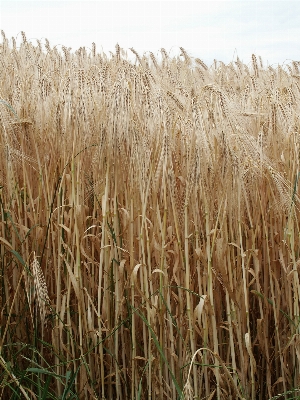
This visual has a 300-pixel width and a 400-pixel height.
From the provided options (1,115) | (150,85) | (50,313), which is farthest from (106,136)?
(50,313)

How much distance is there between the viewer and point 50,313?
1589 mm

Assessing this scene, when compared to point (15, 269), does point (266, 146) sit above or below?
above

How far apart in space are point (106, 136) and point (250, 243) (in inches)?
24.1

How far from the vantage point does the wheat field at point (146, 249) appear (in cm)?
143

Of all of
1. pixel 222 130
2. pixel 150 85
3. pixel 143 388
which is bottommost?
pixel 143 388

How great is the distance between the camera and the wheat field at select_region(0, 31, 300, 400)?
1426mm

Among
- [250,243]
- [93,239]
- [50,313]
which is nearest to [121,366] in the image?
[50,313]

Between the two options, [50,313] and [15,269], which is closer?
[50,313]

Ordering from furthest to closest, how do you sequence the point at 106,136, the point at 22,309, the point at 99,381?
1. the point at 22,309
2. the point at 99,381
3. the point at 106,136

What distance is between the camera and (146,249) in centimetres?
163

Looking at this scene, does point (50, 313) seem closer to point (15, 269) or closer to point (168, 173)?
point (15, 269)

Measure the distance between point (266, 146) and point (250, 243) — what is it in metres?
0.38

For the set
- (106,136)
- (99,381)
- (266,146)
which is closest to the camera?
(106,136)

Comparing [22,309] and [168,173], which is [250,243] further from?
[22,309]
